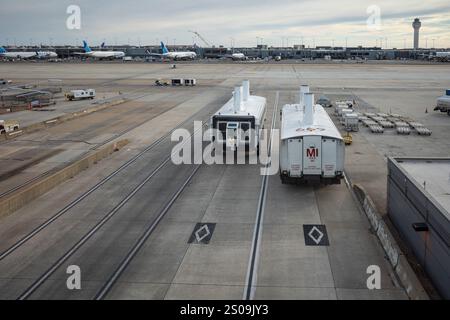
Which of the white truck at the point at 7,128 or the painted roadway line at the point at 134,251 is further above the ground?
the white truck at the point at 7,128

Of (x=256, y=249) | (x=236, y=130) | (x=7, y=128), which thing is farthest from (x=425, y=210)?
(x=7, y=128)

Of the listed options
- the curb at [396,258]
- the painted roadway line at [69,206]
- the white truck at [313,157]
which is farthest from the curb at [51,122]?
the curb at [396,258]

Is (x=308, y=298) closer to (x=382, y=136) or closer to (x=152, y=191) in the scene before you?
(x=152, y=191)

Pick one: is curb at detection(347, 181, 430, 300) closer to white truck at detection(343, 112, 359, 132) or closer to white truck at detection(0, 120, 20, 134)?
white truck at detection(343, 112, 359, 132)

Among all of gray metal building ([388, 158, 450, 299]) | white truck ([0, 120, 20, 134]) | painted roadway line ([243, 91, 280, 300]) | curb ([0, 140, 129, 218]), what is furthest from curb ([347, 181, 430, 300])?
white truck ([0, 120, 20, 134])

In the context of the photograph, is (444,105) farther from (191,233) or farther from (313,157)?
(191,233)

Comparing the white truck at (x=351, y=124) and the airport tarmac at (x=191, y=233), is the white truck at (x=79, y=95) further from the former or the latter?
the white truck at (x=351, y=124)
